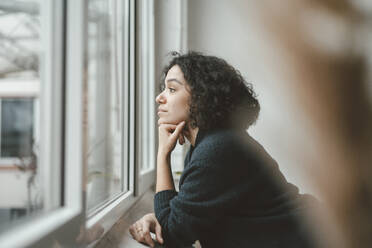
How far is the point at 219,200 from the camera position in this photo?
0.74 metres

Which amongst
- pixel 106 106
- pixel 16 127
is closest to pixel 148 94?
pixel 106 106

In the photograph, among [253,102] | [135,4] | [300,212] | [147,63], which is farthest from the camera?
[147,63]

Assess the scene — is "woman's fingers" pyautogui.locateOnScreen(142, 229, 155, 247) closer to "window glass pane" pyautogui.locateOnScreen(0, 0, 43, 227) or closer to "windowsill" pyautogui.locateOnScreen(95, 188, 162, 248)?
"windowsill" pyautogui.locateOnScreen(95, 188, 162, 248)

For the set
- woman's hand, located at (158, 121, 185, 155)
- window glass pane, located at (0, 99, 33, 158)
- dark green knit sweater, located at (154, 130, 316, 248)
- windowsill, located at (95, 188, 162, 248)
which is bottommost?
windowsill, located at (95, 188, 162, 248)

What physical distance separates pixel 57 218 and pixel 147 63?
3.55 feet

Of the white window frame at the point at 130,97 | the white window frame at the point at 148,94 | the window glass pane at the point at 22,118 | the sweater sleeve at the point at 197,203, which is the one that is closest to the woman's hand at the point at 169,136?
the sweater sleeve at the point at 197,203

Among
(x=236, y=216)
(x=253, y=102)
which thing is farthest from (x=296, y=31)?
(x=236, y=216)

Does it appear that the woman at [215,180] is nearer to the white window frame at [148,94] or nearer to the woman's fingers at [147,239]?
the woman's fingers at [147,239]

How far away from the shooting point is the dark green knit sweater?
729 millimetres

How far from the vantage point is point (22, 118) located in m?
0.60

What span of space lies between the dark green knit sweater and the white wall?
0.73 meters

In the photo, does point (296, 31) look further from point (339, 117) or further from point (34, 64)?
point (34, 64)

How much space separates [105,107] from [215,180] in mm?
469

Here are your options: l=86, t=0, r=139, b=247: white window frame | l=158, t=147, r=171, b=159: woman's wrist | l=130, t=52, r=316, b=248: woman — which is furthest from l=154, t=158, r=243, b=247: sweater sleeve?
l=86, t=0, r=139, b=247: white window frame
